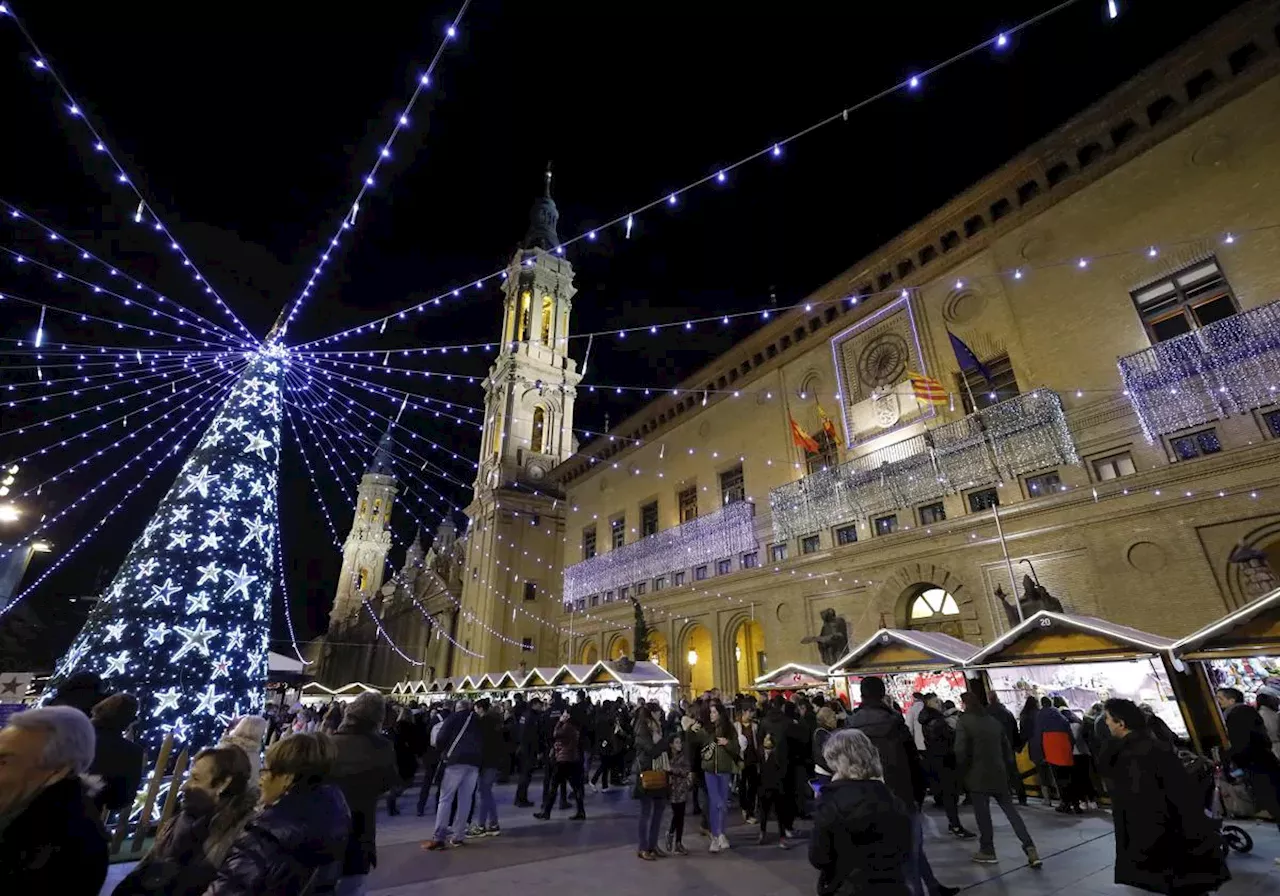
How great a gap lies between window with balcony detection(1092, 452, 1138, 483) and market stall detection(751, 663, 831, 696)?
7279 mm

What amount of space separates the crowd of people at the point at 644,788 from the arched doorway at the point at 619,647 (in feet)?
54.0

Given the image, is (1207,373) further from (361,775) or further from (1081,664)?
(361,775)

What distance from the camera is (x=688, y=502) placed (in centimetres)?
2338

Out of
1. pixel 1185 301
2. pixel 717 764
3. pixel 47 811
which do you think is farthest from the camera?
pixel 1185 301

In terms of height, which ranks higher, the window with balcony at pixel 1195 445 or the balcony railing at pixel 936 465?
the balcony railing at pixel 936 465

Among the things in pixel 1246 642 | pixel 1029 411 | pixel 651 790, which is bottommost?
pixel 651 790

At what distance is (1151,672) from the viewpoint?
9.67 meters

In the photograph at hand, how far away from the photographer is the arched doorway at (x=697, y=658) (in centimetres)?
2148

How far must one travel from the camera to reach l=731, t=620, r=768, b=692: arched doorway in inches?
771

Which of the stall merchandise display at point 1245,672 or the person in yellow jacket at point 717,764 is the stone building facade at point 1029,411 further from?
the person in yellow jacket at point 717,764

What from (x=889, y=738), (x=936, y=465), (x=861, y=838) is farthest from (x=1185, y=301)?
(x=861, y=838)

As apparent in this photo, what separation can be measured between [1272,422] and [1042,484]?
3.75 metres

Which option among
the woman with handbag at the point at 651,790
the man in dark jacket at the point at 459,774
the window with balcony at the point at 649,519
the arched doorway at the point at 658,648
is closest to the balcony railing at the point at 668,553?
A: the window with balcony at the point at 649,519

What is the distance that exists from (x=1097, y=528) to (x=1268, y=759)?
7.22 m
